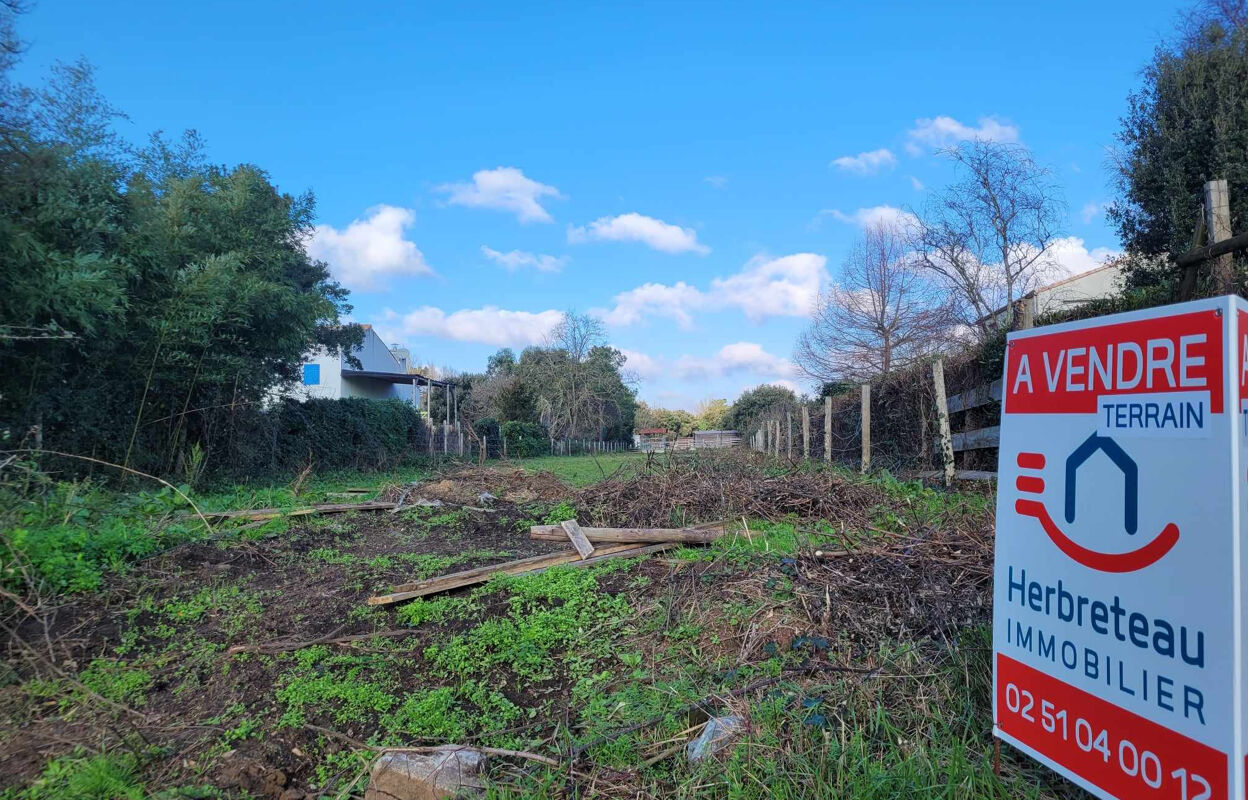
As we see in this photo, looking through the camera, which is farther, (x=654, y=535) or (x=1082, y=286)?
(x=1082, y=286)

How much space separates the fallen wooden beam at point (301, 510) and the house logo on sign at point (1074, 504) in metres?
8.41

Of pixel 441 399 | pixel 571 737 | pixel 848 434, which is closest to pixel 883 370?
pixel 848 434

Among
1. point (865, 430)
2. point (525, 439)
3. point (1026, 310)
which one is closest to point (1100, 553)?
point (1026, 310)

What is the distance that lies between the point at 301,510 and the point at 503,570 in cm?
447

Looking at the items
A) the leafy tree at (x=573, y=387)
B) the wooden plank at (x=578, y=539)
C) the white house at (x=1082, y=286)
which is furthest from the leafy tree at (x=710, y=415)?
the wooden plank at (x=578, y=539)

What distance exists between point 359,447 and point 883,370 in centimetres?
1614

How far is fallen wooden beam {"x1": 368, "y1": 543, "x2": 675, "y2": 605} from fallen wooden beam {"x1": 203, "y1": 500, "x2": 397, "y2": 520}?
3.87 m

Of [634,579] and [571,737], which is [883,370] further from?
[571,737]

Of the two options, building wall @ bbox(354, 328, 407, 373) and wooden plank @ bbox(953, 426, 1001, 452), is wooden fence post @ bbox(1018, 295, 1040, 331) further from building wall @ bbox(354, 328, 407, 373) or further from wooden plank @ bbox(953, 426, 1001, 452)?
building wall @ bbox(354, 328, 407, 373)

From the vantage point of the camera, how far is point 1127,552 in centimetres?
161

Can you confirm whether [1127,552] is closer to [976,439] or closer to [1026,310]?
[1026,310]

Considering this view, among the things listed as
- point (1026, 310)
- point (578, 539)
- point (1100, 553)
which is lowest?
point (578, 539)

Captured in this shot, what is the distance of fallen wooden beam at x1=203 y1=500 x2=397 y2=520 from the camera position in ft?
26.6

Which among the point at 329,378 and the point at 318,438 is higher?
the point at 329,378
